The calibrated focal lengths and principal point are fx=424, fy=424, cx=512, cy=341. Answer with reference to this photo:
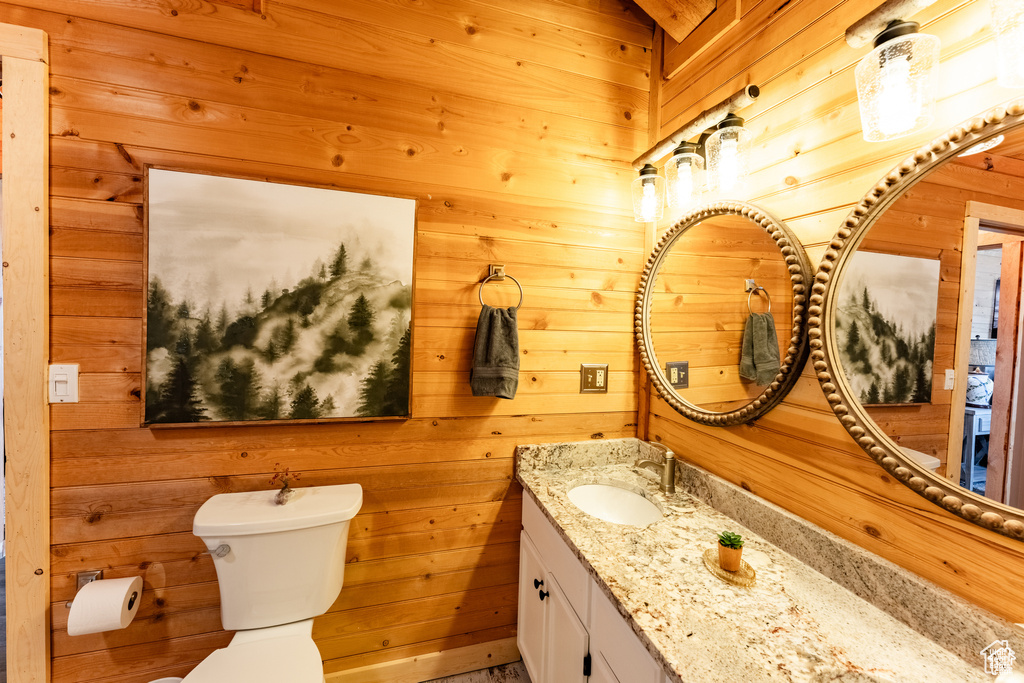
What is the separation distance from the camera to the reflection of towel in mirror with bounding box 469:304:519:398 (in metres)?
1.47

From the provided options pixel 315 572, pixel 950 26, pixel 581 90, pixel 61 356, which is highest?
pixel 581 90

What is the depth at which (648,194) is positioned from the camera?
154 centimetres

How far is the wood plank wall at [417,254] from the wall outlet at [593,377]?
0.03 m

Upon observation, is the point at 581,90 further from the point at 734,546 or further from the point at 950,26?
the point at 734,546

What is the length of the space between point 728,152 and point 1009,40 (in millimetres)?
558

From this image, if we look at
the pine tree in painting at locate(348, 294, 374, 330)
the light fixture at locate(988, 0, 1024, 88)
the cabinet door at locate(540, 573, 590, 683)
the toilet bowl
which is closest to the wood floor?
the cabinet door at locate(540, 573, 590, 683)

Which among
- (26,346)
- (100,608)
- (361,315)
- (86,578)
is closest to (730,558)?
(361,315)

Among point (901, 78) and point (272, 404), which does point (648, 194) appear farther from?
point (272, 404)

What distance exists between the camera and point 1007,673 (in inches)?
28.1

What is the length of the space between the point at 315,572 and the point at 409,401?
1.90ft

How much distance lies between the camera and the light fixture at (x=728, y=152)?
1.19m

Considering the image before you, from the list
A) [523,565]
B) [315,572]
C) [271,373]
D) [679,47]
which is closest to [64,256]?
[271,373]

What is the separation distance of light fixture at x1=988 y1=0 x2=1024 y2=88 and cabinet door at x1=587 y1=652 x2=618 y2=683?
134cm

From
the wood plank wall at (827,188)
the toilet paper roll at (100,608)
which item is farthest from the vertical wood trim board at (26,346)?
the wood plank wall at (827,188)
